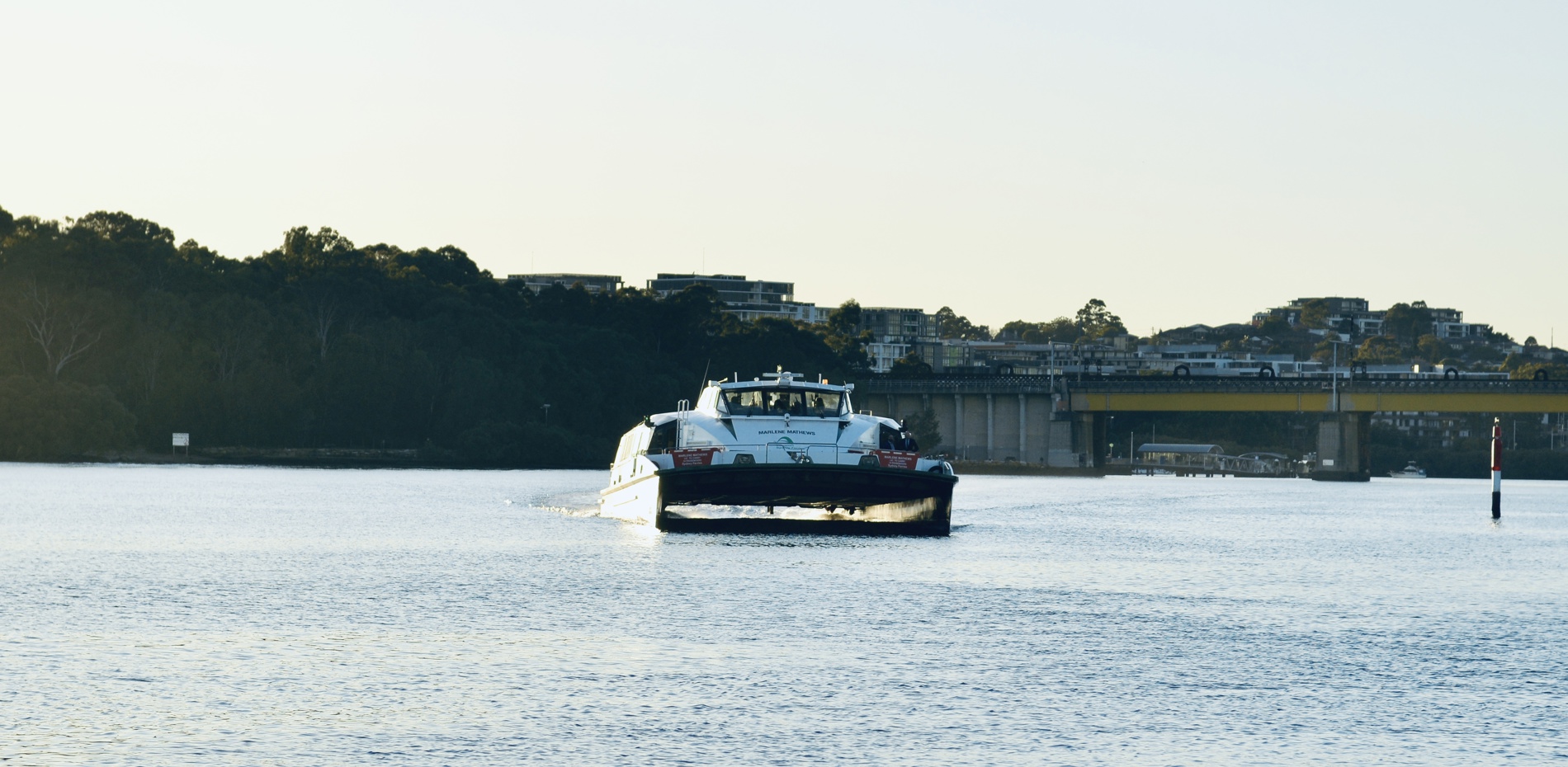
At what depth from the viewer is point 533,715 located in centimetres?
2312

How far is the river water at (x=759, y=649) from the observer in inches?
854

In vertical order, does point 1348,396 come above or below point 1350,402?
above

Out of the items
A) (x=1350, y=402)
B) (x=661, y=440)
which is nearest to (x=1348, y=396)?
(x=1350, y=402)

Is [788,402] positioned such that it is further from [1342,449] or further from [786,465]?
[1342,449]

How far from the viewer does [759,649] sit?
2923 centimetres

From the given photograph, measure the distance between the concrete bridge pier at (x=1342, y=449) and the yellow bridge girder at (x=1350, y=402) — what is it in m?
2.27

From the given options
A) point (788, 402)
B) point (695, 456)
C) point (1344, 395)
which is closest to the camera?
Result: point (695, 456)

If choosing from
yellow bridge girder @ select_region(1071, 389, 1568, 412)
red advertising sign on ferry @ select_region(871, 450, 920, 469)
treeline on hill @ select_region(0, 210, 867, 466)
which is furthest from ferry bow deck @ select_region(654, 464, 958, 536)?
yellow bridge girder @ select_region(1071, 389, 1568, 412)

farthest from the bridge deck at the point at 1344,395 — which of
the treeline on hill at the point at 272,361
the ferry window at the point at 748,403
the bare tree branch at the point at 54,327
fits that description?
the ferry window at the point at 748,403

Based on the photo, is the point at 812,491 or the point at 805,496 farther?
the point at 805,496

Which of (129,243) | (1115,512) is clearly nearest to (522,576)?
(1115,512)

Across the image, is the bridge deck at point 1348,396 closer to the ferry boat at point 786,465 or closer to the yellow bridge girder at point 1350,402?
the yellow bridge girder at point 1350,402

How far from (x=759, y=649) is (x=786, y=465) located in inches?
943

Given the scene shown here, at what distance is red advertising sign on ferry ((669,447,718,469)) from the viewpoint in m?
54.0
